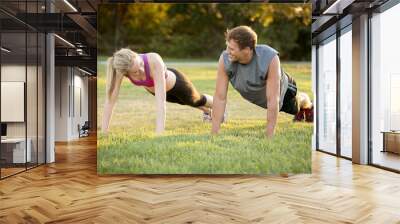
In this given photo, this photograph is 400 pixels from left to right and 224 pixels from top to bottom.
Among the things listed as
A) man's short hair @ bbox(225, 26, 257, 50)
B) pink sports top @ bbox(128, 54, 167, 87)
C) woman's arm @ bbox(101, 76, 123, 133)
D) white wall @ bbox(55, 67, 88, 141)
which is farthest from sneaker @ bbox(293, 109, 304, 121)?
white wall @ bbox(55, 67, 88, 141)

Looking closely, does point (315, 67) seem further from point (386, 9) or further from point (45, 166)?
point (45, 166)

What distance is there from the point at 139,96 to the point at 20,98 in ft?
6.42

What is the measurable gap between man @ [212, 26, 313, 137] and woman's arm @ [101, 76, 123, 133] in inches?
57.2

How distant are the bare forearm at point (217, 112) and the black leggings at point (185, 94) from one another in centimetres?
17

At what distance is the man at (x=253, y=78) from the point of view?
21.3 feet

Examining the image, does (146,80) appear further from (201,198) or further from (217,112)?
(201,198)

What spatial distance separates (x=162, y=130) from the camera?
6566 mm

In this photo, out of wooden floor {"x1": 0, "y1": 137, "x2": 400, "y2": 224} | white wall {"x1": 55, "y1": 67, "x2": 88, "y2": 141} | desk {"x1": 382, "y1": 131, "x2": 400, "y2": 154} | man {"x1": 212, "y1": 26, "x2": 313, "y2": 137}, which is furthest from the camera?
white wall {"x1": 55, "y1": 67, "x2": 88, "y2": 141}

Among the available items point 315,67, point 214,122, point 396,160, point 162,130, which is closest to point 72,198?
point 162,130

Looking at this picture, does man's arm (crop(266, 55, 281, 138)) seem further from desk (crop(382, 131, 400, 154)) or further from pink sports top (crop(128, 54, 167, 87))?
desk (crop(382, 131, 400, 154))

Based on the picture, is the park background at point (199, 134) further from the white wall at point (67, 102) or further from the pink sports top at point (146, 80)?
Result: the white wall at point (67, 102)

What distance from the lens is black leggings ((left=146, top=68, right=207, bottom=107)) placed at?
6.63 m

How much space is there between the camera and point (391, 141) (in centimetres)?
739

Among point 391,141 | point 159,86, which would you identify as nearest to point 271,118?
point 159,86
